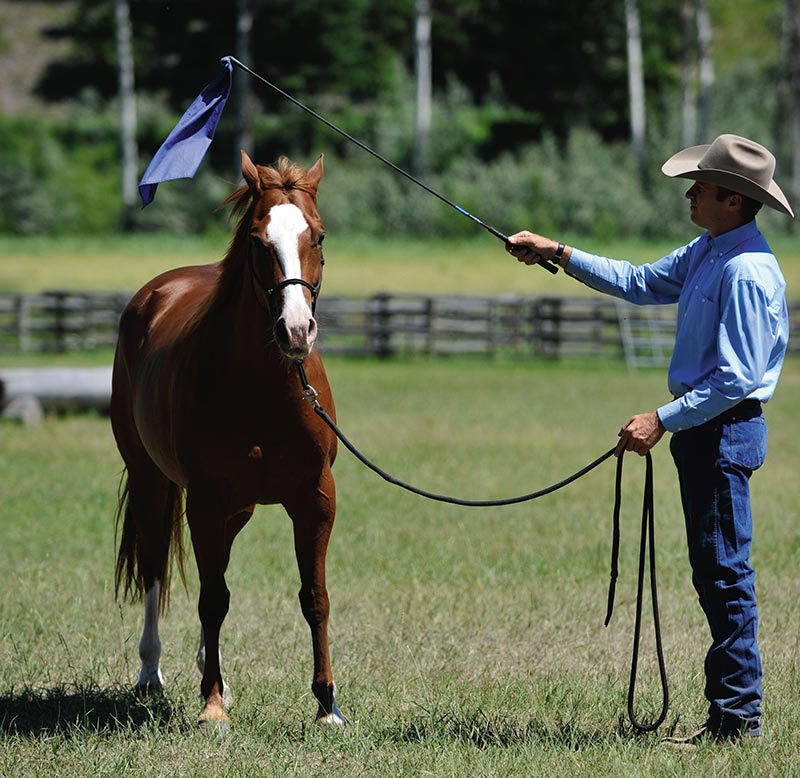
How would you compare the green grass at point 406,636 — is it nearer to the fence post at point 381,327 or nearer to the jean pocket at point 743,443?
the jean pocket at point 743,443

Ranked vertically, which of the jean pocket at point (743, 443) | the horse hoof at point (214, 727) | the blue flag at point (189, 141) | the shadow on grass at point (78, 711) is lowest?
the shadow on grass at point (78, 711)

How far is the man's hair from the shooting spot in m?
5.01

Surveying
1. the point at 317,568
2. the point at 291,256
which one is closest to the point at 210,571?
the point at 317,568

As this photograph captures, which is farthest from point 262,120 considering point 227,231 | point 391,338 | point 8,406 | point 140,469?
point 140,469

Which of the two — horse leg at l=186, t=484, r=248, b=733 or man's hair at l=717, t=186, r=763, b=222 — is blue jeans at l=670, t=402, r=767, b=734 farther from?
horse leg at l=186, t=484, r=248, b=733

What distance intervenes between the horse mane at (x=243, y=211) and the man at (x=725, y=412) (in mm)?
1496

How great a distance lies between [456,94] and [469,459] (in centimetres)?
3812

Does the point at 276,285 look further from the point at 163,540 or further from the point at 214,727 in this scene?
the point at 163,540

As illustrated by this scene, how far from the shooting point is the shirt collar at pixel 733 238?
4977 mm

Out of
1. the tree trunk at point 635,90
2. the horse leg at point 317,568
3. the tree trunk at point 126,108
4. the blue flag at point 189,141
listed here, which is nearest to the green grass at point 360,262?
the tree trunk at point 126,108

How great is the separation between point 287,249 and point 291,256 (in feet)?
0.12

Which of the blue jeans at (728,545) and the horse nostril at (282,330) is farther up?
the horse nostril at (282,330)

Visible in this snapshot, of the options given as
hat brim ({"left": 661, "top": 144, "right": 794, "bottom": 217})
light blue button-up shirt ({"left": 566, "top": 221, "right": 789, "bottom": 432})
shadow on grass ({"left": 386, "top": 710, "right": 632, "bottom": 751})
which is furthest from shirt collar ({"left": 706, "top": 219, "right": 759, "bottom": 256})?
shadow on grass ({"left": 386, "top": 710, "right": 632, "bottom": 751})

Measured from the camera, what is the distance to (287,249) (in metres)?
4.98
